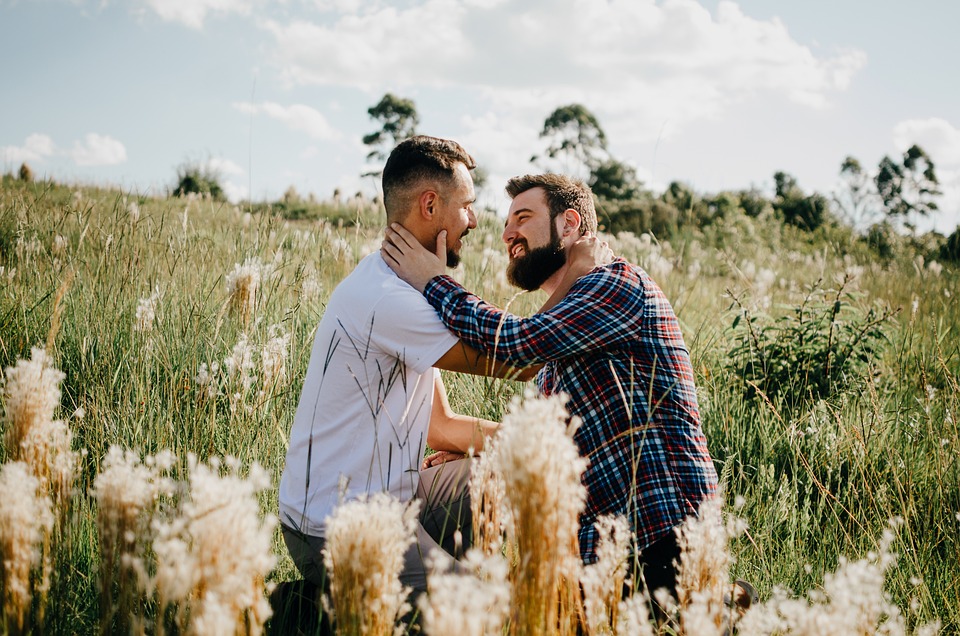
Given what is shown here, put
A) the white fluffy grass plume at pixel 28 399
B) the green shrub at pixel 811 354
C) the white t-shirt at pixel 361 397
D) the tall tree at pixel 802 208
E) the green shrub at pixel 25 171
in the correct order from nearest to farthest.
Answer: the white fluffy grass plume at pixel 28 399, the white t-shirt at pixel 361 397, the green shrub at pixel 811 354, the green shrub at pixel 25 171, the tall tree at pixel 802 208

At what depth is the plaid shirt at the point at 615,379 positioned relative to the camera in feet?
8.20

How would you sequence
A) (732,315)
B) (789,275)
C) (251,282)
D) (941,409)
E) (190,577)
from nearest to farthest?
(190,577) < (251,282) < (941,409) < (732,315) < (789,275)

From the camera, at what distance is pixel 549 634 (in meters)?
1.32

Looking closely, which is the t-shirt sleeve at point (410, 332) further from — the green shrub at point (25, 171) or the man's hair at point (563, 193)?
the green shrub at point (25, 171)

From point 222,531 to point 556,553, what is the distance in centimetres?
63

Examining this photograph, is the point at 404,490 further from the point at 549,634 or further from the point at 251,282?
the point at 251,282

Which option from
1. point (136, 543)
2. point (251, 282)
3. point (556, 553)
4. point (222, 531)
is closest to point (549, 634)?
point (556, 553)

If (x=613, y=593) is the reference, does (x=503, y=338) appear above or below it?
above

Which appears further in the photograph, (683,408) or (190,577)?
(683,408)

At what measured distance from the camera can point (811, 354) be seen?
4625 millimetres

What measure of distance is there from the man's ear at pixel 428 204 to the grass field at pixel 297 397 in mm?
878

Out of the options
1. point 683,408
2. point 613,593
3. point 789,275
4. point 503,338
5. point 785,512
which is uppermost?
point 789,275

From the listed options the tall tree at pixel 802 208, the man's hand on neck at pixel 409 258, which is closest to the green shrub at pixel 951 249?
the tall tree at pixel 802 208

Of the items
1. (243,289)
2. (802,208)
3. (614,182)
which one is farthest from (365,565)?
(614,182)
